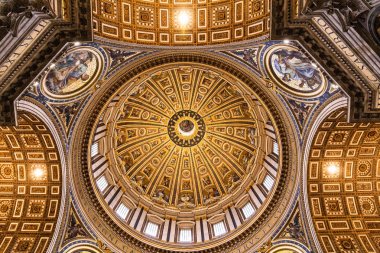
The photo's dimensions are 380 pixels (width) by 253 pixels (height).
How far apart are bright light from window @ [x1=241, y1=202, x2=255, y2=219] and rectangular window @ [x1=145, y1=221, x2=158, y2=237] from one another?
6088 mm

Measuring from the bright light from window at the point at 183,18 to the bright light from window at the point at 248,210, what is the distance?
1247 cm

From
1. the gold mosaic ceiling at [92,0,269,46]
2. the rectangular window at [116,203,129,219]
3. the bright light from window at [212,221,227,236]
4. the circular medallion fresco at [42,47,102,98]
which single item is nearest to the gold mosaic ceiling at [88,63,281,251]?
the rectangular window at [116,203,129,219]

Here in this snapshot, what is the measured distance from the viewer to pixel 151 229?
24812 mm

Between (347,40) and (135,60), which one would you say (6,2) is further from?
(347,40)

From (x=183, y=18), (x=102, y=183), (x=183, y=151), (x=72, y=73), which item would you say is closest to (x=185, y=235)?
(x=102, y=183)

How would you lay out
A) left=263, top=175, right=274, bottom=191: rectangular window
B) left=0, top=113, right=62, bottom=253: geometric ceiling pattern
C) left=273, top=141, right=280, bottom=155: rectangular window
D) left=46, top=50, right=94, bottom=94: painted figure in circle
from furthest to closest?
left=263, top=175, right=274, bottom=191: rectangular window → left=273, top=141, right=280, bottom=155: rectangular window → left=0, top=113, right=62, bottom=253: geometric ceiling pattern → left=46, top=50, right=94, bottom=94: painted figure in circle

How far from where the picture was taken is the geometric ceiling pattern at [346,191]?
19705 mm

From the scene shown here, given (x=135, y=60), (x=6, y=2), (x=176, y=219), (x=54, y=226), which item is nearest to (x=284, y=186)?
(x=176, y=219)

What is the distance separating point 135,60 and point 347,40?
10.4 m

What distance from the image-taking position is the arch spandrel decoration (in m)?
21.2

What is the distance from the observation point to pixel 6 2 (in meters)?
11.5

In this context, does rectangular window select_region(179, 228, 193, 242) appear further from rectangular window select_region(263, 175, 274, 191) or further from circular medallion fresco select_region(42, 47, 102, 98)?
circular medallion fresco select_region(42, 47, 102, 98)

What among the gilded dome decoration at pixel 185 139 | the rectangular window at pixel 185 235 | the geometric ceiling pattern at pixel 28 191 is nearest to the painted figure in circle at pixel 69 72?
the geometric ceiling pattern at pixel 28 191

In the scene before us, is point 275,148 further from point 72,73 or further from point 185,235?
point 72,73
